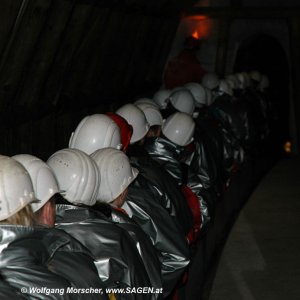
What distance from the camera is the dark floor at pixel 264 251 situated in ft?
27.4

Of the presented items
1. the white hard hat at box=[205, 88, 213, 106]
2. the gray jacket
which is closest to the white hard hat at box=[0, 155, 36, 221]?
the gray jacket

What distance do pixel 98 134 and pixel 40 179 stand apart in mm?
1817

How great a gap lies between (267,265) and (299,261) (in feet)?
1.16

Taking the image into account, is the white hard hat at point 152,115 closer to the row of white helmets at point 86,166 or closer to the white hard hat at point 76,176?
the row of white helmets at point 86,166

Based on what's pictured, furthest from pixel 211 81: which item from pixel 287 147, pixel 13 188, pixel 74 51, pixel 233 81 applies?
pixel 13 188

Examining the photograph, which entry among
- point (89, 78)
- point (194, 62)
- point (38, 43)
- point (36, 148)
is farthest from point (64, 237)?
point (194, 62)

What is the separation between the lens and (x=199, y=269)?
26.1 ft

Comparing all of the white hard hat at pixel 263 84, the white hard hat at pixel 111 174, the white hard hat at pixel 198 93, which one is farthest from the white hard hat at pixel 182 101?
the white hard hat at pixel 263 84

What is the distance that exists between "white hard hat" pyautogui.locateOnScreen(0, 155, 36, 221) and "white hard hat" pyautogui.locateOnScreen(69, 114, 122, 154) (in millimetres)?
2133

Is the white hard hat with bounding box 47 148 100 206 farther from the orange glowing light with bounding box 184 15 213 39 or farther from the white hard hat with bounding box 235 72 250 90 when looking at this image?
the orange glowing light with bounding box 184 15 213 39

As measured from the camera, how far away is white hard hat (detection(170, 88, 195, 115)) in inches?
394

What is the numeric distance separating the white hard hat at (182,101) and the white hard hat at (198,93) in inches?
47.7

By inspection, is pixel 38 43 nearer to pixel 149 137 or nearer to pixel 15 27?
pixel 15 27

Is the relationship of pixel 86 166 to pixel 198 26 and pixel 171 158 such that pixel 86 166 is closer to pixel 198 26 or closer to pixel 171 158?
pixel 171 158
